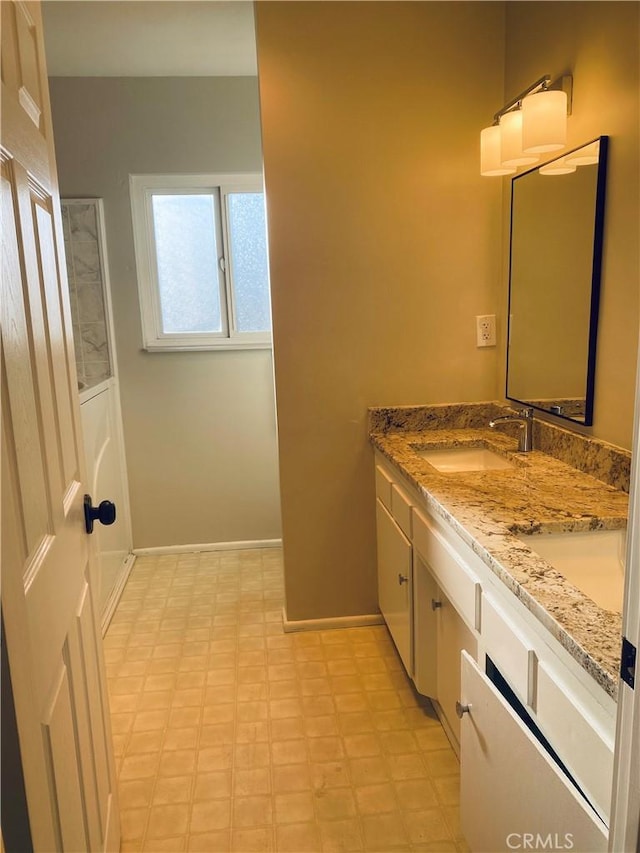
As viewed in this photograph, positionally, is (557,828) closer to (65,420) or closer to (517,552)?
(517,552)

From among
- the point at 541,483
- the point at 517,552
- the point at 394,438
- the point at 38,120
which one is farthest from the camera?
the point at 394,438

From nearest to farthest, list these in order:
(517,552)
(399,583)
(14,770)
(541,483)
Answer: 1. (14,770)
2. (517,552)
3. (541,483)
4. (399,583)

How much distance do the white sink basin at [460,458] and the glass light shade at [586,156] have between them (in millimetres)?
1021

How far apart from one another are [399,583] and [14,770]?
1.61 meters

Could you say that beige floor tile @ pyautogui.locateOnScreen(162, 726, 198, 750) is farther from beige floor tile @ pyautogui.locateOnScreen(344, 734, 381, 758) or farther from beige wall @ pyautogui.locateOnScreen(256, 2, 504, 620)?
beige wall @ pyautogui.locateOnScreen(256, 2, 504, 620)

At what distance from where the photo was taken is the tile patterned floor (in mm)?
1702

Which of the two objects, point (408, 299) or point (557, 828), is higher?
point (408, 299)

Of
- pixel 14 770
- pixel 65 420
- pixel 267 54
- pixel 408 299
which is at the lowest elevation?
pixel 14 770

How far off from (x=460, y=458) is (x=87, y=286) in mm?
2211

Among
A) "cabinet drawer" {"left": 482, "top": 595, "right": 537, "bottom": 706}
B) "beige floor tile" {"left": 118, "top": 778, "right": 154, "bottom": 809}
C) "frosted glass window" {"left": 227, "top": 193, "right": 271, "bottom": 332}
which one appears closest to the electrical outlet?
"frosted glass window" {"left": 227, "top": 193, "right": 271, "bottom": 332}

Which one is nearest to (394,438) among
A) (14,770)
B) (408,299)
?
(408,299)

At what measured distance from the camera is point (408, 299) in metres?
2.54

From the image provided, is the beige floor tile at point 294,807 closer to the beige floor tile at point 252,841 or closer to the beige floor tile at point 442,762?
the beige floor tile at point 252,841

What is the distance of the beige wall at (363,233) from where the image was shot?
7.70 feet
